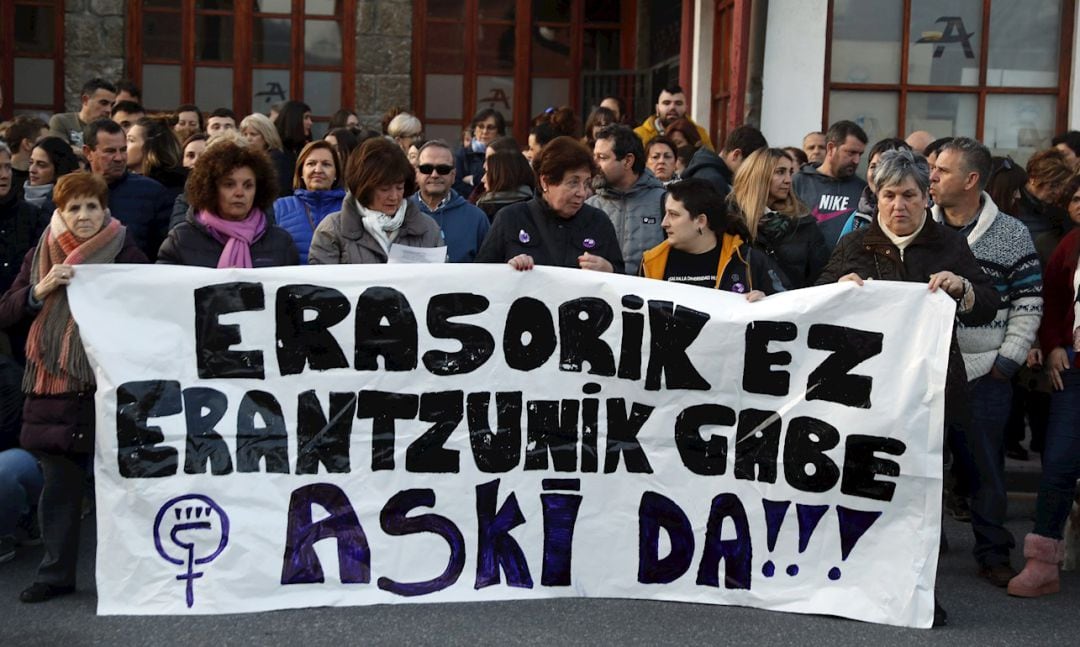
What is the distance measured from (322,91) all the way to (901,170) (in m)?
10.8

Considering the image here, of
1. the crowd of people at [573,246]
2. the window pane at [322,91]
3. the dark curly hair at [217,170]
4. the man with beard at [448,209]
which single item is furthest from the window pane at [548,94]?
the dark curly hair at [217,170]

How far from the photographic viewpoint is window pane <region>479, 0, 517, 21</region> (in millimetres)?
16656

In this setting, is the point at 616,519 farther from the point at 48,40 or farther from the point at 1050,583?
the point at 48,40

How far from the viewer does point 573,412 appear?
6.27 meters

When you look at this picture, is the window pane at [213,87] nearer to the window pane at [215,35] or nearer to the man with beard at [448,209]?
the window pane at [215,35]

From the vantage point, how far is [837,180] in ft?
31.2

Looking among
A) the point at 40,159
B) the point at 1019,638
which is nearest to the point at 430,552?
the point at 1019,638

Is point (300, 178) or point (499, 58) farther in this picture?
point (499, 58)

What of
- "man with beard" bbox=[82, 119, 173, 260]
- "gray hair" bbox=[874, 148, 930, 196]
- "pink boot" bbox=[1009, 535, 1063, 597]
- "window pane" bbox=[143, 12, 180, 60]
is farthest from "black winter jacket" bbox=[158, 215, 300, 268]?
"window pane" bbox=[143, 12, 180, 60]

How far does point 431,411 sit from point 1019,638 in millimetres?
2331

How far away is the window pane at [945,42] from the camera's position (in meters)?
12.4

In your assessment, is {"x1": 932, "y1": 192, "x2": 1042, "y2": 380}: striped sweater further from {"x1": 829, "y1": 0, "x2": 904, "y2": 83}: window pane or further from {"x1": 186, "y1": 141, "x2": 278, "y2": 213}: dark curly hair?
{"x1": 829, "y1": 0, "x2": 904, "y2": 83}: window pane

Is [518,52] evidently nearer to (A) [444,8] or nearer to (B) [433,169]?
(A) [444,8]

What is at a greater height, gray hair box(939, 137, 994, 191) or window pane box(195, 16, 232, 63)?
window pane box(195, 16, 232, 63)
